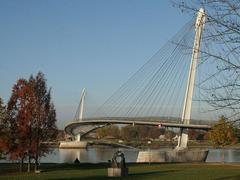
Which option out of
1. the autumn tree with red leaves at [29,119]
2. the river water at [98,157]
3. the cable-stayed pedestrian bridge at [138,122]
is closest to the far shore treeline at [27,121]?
the autumn tree with red leaves at [29,119]

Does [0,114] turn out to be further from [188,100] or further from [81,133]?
[81,133]

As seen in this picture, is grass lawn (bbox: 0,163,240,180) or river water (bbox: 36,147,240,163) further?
river water (bbox: 36,147,240,163)

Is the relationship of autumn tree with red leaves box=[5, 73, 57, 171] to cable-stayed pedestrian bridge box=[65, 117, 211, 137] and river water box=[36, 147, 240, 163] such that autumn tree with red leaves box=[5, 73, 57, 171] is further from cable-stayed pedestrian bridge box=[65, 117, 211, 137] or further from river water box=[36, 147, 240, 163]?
river water box=[36, 147, 240, 163]

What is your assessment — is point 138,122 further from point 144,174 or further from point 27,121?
point 144,174

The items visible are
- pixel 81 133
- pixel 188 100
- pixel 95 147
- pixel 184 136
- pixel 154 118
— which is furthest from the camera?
pixel 95 147

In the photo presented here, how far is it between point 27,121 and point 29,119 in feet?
0.62

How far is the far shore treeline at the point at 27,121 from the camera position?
3209 cm

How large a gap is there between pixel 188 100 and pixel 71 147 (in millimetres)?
56523

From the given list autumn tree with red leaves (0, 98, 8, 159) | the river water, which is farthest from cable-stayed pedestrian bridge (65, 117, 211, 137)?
autumn tree with red leaves (0, 98, 8, 159)

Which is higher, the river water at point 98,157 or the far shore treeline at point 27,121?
the far shore treeline at point 27,121

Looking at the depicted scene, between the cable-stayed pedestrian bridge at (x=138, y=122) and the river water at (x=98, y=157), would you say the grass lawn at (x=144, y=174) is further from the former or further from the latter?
the river water at (x=98, y=157)

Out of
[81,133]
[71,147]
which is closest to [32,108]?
[81,133]

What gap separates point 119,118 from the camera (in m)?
66.5

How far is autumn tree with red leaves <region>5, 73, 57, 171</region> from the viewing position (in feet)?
105
